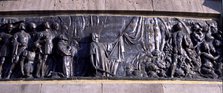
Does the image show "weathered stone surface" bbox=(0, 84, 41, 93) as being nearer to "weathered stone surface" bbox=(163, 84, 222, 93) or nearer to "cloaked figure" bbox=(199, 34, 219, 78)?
"weathered stone surface" bbox=(163, 84, 222, 93)

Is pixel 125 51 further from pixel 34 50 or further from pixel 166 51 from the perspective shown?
pixel 34 50

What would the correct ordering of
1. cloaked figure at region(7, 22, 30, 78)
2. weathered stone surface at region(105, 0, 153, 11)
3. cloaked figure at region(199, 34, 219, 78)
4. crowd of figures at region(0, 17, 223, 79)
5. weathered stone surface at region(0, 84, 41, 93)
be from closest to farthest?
1. weathered stone surface at region(0, 84, 41, 93)
2. crowd of figures at region(0, 17, 223, 79)
3. cloaked figure at region(7, 22, 30, 78)
4. cloaked figure at region(199, 34, 219, 78)
5. weathered stone surface at region(105, 0, 153, 11)

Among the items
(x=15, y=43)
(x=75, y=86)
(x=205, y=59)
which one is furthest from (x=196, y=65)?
(x=15, y=43)

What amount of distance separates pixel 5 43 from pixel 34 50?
0.80 metres

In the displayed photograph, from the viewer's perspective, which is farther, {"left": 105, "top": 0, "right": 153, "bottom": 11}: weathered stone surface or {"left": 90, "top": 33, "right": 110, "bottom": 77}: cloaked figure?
{"left": 105, "top": 0, "right": 153, "bottom": 11}: weathered stone surface

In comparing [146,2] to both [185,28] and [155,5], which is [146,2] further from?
[185,28]

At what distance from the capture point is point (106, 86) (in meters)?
10.8

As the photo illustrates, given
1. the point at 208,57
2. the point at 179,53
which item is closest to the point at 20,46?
the point at 179,53

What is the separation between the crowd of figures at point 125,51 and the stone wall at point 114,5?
0.39 m

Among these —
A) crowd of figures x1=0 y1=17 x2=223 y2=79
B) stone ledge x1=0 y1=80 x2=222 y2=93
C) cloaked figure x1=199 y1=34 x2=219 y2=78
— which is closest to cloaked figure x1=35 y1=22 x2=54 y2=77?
crowd of figures x1=0 y1=17 x2=223 y2=79

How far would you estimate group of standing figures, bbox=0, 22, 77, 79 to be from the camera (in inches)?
440

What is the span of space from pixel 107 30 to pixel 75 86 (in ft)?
5.53

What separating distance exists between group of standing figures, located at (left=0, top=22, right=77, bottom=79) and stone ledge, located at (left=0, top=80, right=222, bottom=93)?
29cm

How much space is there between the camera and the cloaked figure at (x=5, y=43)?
452 inches
